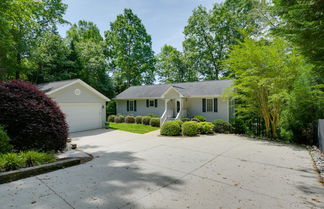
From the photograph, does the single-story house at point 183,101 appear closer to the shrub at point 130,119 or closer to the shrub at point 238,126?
the shrub at point 130,119

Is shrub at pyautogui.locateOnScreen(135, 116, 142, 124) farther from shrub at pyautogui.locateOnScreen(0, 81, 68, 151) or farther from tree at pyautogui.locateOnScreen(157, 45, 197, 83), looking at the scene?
tree at pyautogui.locateOnScreen(157, 45, 197, 83)

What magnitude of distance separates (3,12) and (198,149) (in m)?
11.9

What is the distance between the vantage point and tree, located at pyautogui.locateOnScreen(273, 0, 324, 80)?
396cm

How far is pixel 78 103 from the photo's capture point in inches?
521

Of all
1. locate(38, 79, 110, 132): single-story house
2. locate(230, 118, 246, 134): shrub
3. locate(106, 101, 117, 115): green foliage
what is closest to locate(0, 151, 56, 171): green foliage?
locate(38, 79, 110, 132): single-story house

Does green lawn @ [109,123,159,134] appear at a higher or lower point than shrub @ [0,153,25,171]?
lower

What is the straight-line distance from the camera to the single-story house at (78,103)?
12.3 metres

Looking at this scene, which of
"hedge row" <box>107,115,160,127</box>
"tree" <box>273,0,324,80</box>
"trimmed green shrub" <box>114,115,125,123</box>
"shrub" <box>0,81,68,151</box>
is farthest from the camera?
"trimmed green shrub" <box>114,115,125,123</box>

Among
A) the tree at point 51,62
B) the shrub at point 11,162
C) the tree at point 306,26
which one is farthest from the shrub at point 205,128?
the tree at point 51,62

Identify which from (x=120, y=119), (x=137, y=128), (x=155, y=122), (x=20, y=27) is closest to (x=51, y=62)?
(x=20, y=27)

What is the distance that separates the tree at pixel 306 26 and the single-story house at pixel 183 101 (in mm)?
7273

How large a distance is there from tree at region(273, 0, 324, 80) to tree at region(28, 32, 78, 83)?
836 inches

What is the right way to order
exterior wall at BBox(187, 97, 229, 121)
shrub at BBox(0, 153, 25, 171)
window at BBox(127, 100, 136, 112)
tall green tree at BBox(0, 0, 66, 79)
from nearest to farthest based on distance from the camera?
shrub at BBox(0, 153, 25, 171) → tall green tree at BBox(0, 0, 66, 79) → exterior wall at BBox(187, 97, 229, 121) → window at BBox(127, 100, 136, 112)

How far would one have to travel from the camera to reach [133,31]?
1176 inches
